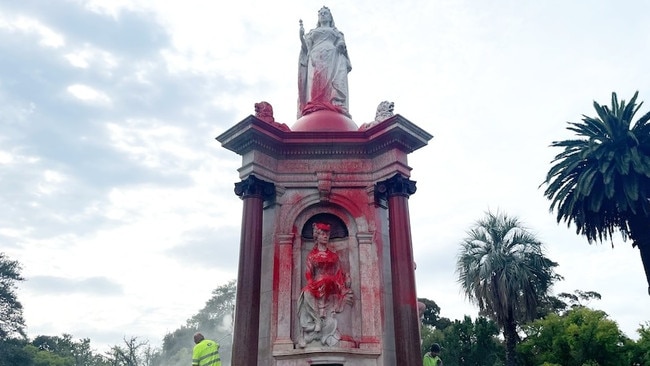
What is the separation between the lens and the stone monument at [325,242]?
390 inches

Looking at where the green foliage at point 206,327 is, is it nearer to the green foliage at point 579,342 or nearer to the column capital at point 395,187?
the green foliage at point 579,342

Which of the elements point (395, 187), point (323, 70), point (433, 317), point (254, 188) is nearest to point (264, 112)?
point (254, 188)

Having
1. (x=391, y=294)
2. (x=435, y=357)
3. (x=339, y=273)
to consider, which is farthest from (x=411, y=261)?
(x=435, y=357)

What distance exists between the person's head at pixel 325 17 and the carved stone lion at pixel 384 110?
396cm

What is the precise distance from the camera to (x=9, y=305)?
2036 inches

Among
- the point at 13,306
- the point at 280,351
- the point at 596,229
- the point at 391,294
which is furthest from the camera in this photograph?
the point at 13,306

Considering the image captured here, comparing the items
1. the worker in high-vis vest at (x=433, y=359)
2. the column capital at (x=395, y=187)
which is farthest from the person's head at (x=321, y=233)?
the worker in high-vis vest at (x=433, y=359)

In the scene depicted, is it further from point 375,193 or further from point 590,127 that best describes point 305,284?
point 590,127

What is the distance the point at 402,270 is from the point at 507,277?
18.1 meters

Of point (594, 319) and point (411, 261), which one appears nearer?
point (411, 261)

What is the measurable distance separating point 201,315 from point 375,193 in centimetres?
7121

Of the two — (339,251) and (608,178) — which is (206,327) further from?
(339,251)

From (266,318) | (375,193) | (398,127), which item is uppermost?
(398,127)

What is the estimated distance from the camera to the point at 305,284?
1072cm
